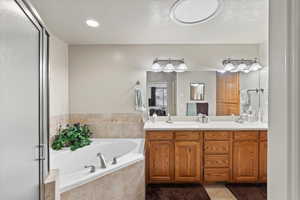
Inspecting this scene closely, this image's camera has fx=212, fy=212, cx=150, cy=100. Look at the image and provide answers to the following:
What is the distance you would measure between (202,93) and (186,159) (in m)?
1.18

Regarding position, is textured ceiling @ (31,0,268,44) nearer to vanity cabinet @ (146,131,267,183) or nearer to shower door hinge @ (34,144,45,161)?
vanity cabinet @ (146,131,267,183)

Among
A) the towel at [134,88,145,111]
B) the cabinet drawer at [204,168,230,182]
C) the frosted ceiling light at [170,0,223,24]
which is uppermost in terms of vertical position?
the frosted ceiling light at [170,0,223,24]

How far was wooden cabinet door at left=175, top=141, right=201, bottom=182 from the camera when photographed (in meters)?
2.97

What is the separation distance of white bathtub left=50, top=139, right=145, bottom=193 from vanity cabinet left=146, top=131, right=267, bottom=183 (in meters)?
0.34

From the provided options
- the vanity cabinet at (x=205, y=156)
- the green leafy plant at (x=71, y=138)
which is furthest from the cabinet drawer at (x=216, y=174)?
the green leafy plant at (x=71, y=138)

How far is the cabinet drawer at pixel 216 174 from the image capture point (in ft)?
9.82

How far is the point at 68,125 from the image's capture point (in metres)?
3.40

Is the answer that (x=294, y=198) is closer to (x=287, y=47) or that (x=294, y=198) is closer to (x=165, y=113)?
(x=287, y=47)

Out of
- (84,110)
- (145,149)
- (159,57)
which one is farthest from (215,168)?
(84,110)

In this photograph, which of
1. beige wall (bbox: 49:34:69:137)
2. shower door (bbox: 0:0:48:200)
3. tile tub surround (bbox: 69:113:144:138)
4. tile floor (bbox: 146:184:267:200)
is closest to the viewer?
shower door (bbox: 0:0:48:200)

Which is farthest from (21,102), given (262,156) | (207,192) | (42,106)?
(262,156)

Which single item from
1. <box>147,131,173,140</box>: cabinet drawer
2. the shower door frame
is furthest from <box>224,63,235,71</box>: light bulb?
the shower door frame

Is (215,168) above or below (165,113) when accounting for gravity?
below

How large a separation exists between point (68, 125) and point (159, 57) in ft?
6.09
